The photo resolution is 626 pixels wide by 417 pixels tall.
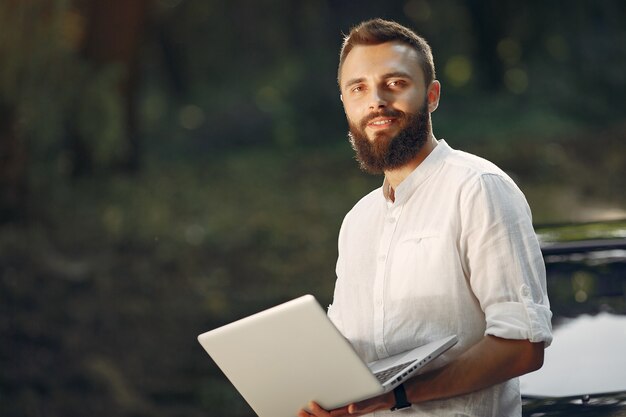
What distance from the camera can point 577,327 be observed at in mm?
1968

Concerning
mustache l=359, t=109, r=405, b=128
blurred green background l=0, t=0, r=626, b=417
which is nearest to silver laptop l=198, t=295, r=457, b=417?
mustache l=359, t=109, r=405, b=128

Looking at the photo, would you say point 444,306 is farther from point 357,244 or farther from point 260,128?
point 260,128

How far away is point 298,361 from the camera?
132 cm

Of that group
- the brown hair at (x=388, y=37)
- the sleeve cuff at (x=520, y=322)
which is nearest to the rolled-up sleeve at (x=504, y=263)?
the sleeve cuff at (x=520, y=322)

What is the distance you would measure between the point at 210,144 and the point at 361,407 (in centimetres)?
425

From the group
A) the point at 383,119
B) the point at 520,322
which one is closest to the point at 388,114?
the point at 383,119

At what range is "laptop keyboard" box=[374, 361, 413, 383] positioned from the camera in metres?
1.27

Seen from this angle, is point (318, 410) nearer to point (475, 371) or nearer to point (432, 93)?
point (475, 371)

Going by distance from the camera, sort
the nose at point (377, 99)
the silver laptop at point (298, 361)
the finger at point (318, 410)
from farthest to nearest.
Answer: the nose at point (377, 99), the finger at point (318, 410), the silver laptop at point (298, 361)

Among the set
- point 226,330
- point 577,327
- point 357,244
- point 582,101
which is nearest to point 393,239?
point 357,244

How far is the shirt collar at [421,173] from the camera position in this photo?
1496 millimetres

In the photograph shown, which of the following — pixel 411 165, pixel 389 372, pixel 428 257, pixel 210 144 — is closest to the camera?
pixel 389 372

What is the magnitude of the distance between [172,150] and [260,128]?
0.52 m

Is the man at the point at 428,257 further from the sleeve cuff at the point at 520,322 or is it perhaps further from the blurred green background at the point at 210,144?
the blurred green background at the point at 210,144
